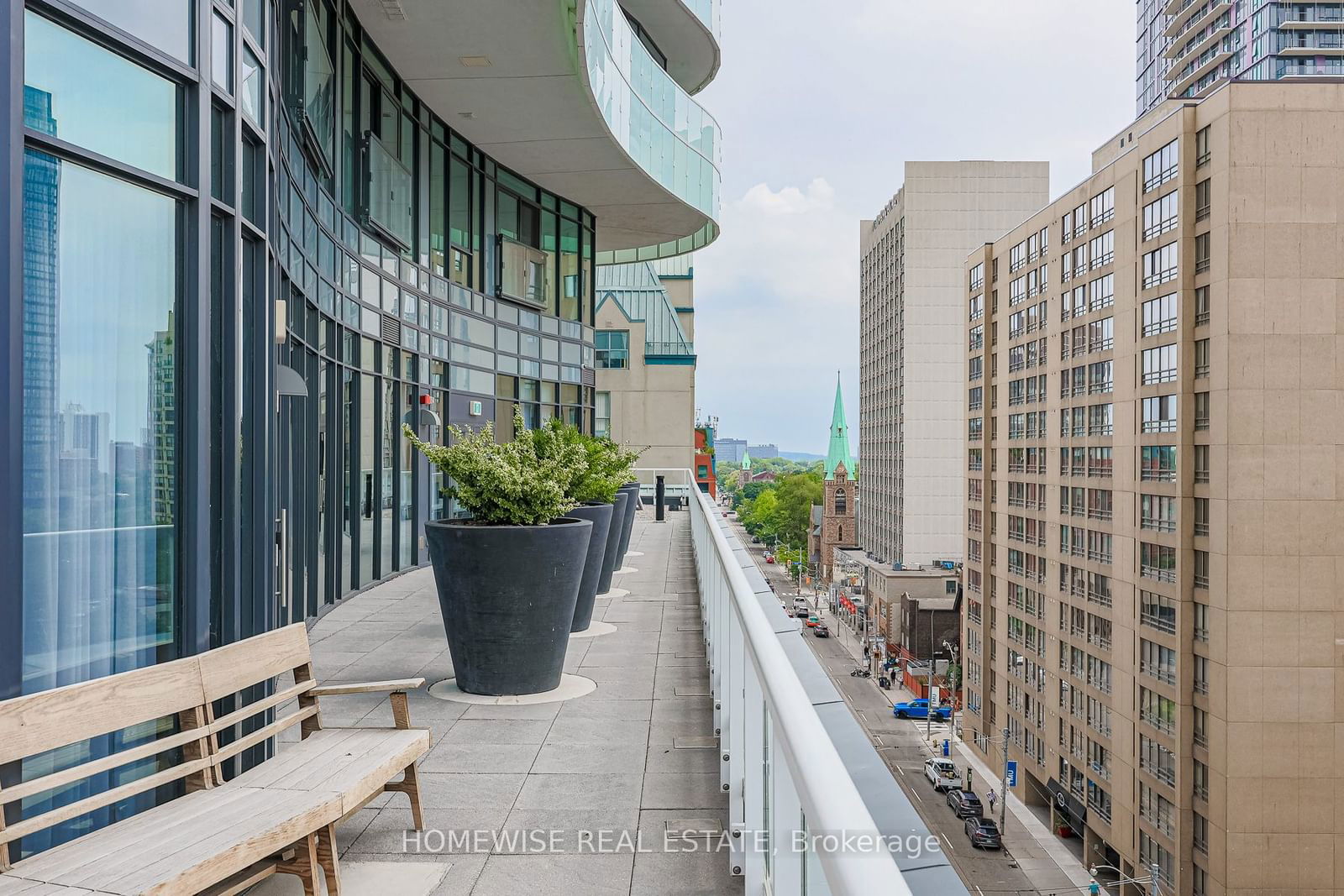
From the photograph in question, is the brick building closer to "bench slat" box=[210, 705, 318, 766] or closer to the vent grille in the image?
the vent grille

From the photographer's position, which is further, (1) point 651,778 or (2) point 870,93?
(2) point 870,93

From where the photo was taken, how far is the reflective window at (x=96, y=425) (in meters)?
2.99

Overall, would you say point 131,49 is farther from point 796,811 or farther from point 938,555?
point 938,555

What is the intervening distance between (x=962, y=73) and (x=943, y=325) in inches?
4566

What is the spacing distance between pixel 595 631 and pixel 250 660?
491 centimetres

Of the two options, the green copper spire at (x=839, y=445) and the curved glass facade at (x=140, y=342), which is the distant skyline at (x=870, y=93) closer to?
the green copper spire at (x=839, y=445)

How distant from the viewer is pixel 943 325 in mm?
85750

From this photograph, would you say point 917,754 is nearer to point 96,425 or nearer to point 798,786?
point 96,425

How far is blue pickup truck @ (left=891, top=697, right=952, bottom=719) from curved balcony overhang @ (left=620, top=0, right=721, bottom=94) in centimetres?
3950

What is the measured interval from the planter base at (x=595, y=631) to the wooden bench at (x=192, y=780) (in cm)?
423

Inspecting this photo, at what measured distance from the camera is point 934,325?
3376 inches

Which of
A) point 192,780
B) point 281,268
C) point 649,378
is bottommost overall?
point 192,780

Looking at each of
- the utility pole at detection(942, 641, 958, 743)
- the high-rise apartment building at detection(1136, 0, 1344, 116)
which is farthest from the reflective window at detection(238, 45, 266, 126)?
the high-rise apartment building at detection(1136, 0, 1344, 116)

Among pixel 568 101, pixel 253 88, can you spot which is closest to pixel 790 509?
pixel 568 101
